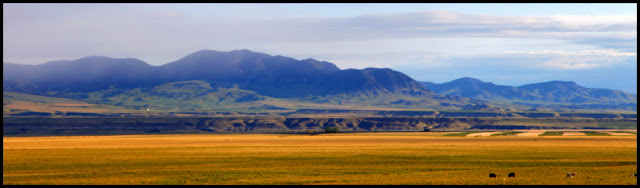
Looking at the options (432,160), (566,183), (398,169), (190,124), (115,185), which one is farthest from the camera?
(190,124)

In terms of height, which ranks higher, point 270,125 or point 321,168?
point 321,168

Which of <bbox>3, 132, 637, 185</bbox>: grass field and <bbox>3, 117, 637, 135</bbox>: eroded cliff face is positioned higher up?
<bbox>3, 132, 637, 185</bbox>: grass field

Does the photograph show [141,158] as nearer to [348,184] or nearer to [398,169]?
[398,169]

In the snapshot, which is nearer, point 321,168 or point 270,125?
point 321,168

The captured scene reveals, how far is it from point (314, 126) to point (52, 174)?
5591 inches

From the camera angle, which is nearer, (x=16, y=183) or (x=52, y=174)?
(x=16, y=183)

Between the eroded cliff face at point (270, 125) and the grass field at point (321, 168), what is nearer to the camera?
the grass field at point (321, 168)

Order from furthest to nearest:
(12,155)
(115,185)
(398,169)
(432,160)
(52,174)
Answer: (12,155), (432,160), (398,169), (52,174), (115,185)

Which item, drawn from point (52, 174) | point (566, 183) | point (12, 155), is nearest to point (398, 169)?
point (566, 183)

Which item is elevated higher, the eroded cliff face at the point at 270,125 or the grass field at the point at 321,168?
the grass field at the point at 321,168

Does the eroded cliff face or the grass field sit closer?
the grass field

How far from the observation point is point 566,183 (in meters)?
35.0

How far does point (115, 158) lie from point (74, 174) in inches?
587

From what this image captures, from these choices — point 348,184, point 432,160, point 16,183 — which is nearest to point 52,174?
point 16,183
